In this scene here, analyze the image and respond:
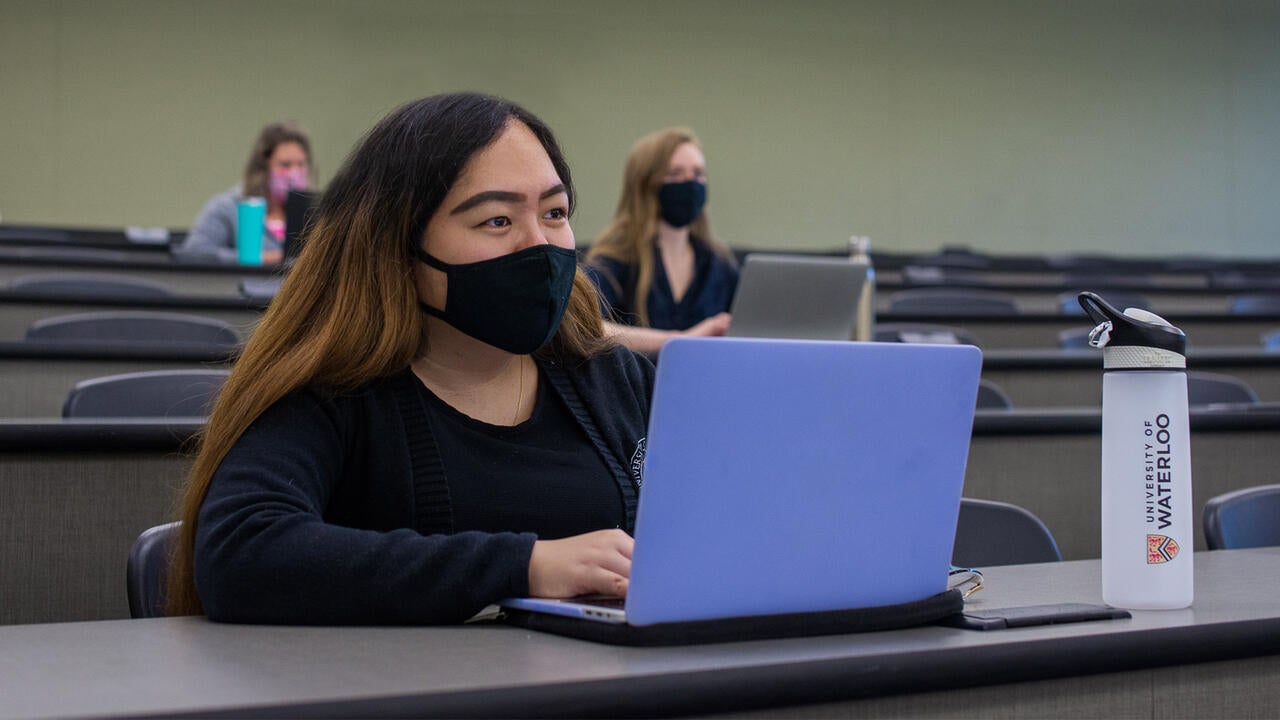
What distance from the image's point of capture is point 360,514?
117 centimetres

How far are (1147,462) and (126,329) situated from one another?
2354 mm

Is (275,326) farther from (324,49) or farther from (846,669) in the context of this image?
(324,49)

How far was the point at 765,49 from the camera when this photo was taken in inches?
354

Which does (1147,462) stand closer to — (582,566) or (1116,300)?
(582,566)

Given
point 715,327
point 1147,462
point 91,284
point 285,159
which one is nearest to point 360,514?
point 1147,462

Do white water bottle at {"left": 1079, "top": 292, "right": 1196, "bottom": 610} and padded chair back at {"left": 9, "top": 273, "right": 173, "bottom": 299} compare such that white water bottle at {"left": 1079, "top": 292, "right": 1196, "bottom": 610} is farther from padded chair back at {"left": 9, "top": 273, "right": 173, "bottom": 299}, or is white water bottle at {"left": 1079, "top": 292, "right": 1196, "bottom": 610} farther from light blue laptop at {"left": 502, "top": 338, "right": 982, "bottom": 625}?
padded chair back at {"left": 9, "top": 273, "right": 173, "bottom": 299}

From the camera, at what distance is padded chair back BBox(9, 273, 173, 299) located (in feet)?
11.6

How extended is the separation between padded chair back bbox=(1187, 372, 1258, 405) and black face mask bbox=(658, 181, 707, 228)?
119 centimetres

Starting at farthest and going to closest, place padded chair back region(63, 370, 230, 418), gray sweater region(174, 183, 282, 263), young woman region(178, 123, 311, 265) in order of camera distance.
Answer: gray sweater region(174, 183, 282, 263)
young woman region(178, 123, 311, 265)
padded chair back region(63, 370, 230, 418)

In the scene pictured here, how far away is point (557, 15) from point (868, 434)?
26.8 ft

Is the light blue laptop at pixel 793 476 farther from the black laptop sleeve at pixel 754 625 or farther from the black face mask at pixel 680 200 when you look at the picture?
the black face mask at pixel 680 200

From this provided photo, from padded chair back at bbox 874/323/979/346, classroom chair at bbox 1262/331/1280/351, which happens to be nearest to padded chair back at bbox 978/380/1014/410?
padded chair back at bbox 874/323/979/346

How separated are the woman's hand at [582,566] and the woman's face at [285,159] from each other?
385 cm

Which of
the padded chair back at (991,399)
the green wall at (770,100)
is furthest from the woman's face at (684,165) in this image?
the green wall at (770,100)
